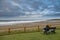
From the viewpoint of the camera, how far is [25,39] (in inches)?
84.3

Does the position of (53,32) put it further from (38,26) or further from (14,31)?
(14,31)

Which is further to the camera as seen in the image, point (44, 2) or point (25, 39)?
point (44, 2)

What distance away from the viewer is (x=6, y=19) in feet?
7.30

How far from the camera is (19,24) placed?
7.50ft

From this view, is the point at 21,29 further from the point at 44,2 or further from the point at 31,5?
the point at 44,2

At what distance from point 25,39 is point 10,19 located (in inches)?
16.2

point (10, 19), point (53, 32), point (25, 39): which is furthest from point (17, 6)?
point (53, 32)

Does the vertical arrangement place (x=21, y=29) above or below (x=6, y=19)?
below

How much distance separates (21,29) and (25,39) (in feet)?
0.68

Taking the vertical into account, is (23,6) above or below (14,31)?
above

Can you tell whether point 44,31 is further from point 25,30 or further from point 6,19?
point 6,19

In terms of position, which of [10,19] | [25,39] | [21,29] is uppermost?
[10,19]

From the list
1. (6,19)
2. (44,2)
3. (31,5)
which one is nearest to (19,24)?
(6,19)

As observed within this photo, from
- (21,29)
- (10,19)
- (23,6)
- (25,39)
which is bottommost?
(25,39)
